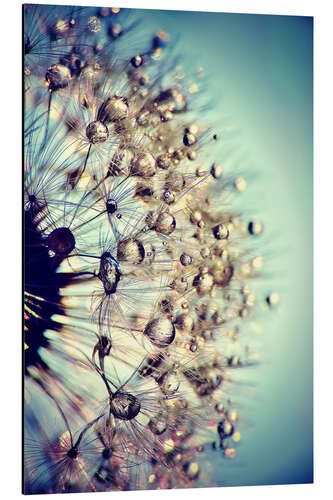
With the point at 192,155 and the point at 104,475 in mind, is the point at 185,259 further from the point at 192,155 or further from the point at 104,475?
the point at 104,475

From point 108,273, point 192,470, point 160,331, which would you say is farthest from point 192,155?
point 192,470

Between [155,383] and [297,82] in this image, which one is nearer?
[155,383]

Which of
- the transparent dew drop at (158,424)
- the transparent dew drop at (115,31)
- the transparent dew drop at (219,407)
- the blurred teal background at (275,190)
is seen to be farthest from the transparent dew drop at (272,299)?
the transparent dew drop at (115,31)

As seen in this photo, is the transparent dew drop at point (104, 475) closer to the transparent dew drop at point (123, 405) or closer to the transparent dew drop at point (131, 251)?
the transparent dew drop at point (123, 405)

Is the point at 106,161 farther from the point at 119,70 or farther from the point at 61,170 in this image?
the point at 119,70

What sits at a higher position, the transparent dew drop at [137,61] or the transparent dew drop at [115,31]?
the transparent dew drop at [115,31]
